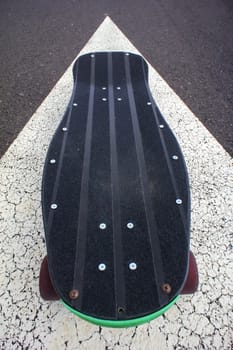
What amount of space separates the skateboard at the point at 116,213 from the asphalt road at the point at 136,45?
1.70ft

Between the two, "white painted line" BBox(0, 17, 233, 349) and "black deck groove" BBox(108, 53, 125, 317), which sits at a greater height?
"black deck groove" BBox(108, 53, 125, 317)

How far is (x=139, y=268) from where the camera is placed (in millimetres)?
882

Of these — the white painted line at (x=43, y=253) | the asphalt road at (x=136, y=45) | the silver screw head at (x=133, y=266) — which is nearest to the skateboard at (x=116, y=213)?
the silver screw head at (x=133, y=266)

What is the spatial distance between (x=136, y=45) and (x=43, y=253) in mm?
1741

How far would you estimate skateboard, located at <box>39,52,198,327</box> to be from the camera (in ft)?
2.74

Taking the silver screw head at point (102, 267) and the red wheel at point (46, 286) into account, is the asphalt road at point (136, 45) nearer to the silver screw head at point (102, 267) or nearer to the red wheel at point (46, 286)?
the red wheel at point (46, 286)

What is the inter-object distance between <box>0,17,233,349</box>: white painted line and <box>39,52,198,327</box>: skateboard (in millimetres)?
131

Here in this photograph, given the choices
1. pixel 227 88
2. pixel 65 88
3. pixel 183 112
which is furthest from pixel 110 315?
pixel 227 88

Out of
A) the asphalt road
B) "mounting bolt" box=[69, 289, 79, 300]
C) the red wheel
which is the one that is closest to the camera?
"mounting bolt" box=[69, 289, 79, 300]

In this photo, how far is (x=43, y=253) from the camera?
1137 millimetres

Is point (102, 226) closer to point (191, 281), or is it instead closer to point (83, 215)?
point (83, 215)

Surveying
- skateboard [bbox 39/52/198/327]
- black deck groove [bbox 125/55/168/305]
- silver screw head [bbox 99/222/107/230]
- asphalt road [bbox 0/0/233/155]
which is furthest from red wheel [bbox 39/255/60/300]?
asphalt road [bbox 0/0/233/155]

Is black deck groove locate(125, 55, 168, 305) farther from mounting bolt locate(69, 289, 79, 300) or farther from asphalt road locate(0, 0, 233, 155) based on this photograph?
asphalt road locate(0, 0, 233, 155)

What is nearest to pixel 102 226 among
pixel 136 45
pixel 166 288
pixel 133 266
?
pixel 133 266
